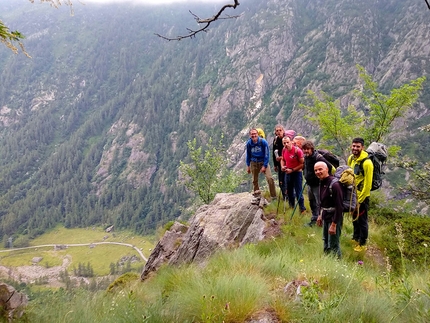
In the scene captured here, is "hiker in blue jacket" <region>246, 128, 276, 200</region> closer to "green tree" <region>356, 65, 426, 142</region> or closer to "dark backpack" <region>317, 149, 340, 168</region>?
"dark backpack" <region>317, 149, 340, 168</region>

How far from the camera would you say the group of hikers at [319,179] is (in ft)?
21.3

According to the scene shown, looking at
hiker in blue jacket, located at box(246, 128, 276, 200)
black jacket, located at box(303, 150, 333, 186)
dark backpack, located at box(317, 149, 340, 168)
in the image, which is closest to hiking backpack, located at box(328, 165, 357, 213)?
black jacket, located at box(303, 150, 333, 186)

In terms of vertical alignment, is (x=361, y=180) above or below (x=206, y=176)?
above

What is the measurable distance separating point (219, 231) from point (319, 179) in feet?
13.2

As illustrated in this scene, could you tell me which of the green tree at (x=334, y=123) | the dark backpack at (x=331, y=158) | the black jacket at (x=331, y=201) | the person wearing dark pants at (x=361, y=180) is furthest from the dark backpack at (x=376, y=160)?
the green tree at (x=334, y=123)

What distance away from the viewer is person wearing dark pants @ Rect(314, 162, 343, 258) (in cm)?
635

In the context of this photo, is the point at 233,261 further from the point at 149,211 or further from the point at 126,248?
the point at 149,211

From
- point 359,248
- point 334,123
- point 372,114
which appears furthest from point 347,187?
point 372,114

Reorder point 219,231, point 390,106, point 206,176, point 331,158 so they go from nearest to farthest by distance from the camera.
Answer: point 331,158
point 219,231
point 390,106
point 206,176

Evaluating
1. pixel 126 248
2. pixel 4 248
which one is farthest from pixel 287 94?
pixel 4 248

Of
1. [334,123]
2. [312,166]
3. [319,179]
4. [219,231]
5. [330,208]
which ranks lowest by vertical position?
[219,231]

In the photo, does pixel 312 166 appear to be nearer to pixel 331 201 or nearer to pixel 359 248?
pixel 331 201

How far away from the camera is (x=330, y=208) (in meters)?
6.55

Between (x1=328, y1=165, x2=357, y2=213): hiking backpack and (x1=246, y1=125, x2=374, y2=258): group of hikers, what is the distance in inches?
1.8
